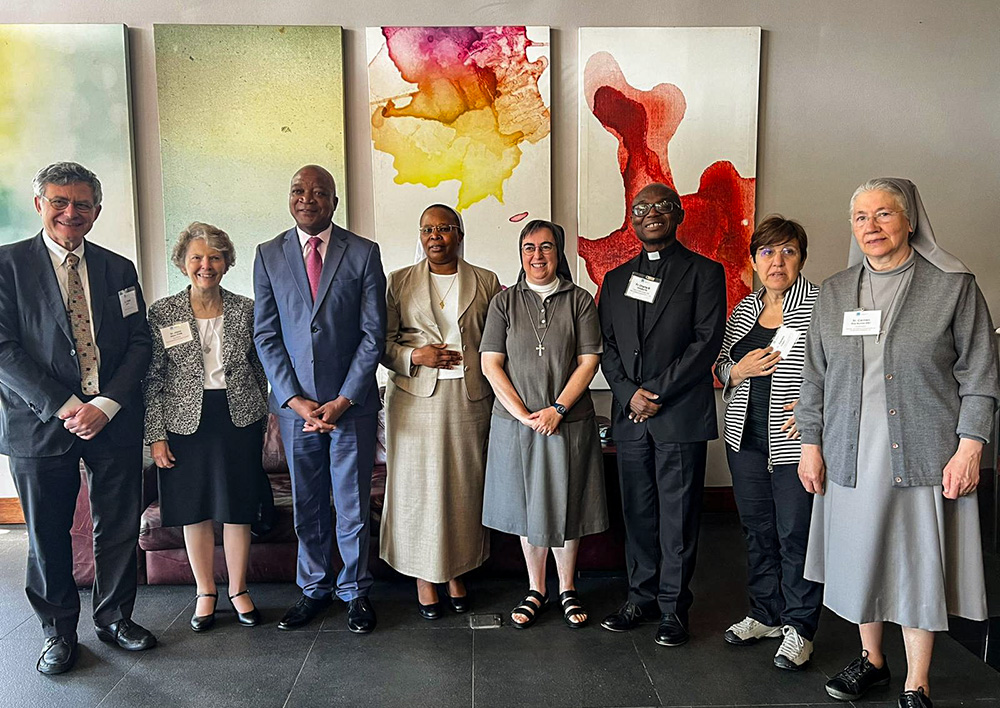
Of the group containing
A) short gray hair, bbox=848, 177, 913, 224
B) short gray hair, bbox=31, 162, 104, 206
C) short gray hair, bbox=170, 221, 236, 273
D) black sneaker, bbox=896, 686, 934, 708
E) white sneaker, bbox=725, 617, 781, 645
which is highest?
short gray hair, bbox=31, 162, 104, 206

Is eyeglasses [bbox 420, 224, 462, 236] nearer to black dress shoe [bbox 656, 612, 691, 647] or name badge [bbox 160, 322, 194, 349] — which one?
name badge [bbox 160, 322, 194, 349]

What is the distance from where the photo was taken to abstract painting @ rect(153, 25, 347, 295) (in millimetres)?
4281

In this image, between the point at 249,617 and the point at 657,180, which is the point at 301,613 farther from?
the point at 657,180

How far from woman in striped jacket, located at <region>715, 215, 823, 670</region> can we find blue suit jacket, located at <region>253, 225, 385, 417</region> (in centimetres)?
147

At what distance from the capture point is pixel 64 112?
4.30 metres

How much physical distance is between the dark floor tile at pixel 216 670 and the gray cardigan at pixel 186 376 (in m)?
0.87

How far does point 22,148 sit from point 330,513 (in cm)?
310


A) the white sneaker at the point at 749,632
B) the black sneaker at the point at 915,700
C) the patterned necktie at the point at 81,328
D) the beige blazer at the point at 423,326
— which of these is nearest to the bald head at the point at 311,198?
the beige blazer at the point at 423,326

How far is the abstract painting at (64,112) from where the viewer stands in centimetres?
425

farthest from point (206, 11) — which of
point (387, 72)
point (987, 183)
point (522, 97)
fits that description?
point (987, 183)

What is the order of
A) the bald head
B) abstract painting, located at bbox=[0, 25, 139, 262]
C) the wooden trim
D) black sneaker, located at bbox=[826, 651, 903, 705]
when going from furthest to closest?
the wooden trim < abstract painting, located at bbox=[0, 25, 139, 262] < the bald head < black sneaker, located at bbox=[826, 651, 903, 705]

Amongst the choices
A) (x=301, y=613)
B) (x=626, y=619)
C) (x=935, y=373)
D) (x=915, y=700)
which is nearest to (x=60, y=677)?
(x=301, y=613)

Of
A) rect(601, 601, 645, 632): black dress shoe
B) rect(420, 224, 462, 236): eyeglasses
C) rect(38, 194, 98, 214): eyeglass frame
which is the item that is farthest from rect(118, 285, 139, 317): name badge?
rect(601, 601, 645, 632): black dress shoe

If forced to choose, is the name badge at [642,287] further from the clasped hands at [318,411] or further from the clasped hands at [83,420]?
the clasped hands at [83,420]
